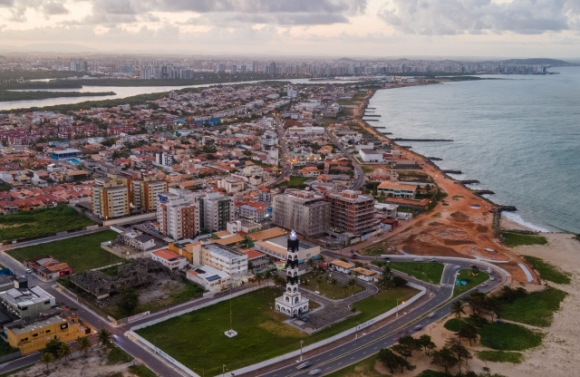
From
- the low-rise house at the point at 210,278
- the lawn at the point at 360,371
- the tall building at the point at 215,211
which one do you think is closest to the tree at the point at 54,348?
the low-rise house at the point at 210,278

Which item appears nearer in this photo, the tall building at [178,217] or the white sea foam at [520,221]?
the tall building at [178,217]

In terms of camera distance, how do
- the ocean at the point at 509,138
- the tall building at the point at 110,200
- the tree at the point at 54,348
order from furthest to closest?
the ocean at the point at 509,138
the tall building at the point at 110,200
the tree at the point at 54,348

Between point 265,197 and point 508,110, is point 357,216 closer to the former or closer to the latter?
point 265,197

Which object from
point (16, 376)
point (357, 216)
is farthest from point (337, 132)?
point (16, 376)

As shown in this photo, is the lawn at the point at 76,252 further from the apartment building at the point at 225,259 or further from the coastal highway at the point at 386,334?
the coastal highway at the point at 386,334

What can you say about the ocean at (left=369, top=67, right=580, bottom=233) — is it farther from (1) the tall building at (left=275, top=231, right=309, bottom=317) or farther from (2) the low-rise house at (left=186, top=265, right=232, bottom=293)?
(2) the low-rise house at (left=186, top=265, right=232, bottom=293)

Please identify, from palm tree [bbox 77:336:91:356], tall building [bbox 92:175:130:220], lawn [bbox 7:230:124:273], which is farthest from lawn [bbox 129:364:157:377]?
tall building [bbox 92:175:130:220]
